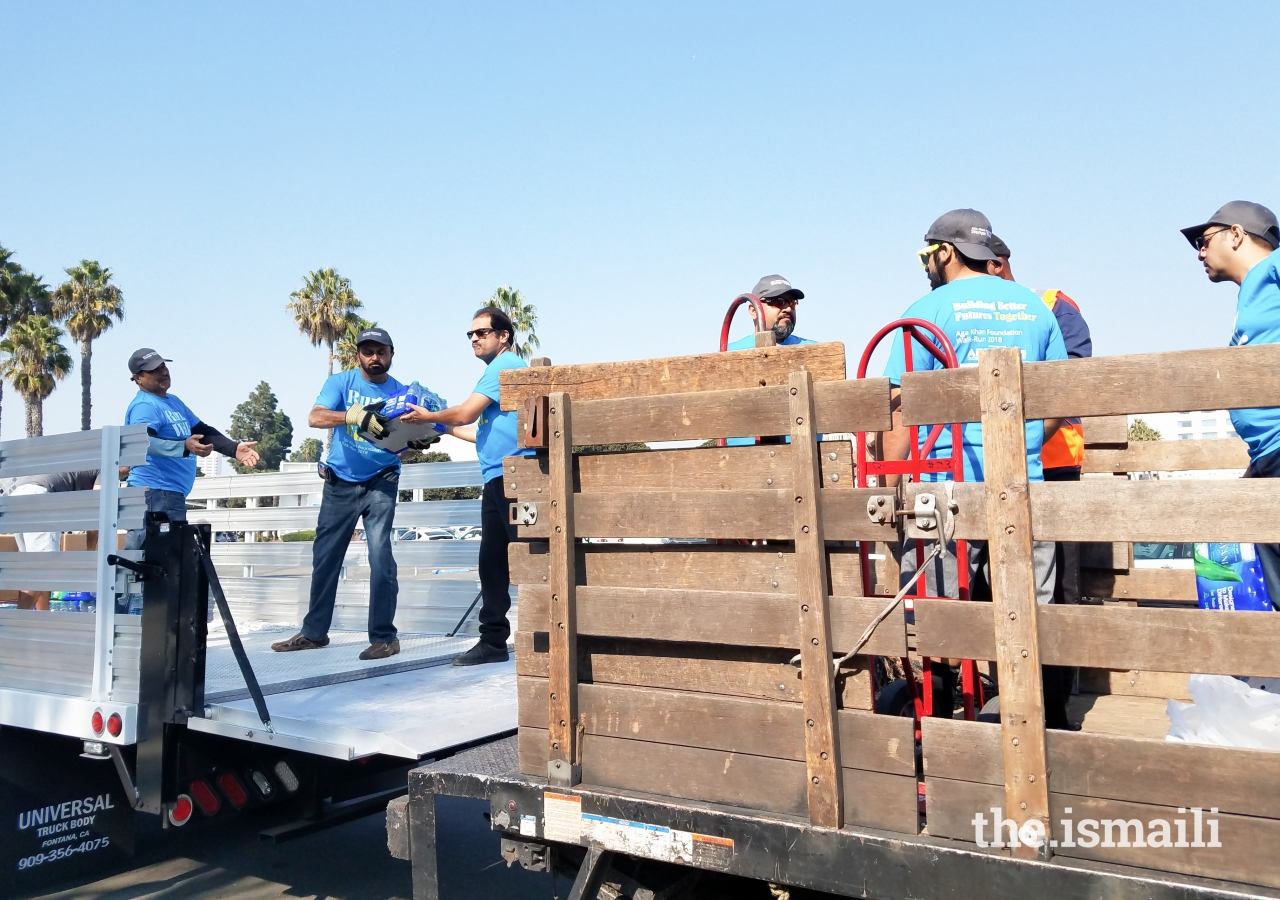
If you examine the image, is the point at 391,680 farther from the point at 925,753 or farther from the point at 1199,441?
the point at 1199,441

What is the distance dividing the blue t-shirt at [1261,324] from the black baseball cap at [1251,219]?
0.95ft

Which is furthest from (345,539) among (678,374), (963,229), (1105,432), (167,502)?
(1105,432)

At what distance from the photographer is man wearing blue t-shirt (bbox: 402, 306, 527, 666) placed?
15.9 ft

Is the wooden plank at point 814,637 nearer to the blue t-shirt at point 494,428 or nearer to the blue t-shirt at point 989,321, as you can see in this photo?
the blue t-shirt at point 989,321

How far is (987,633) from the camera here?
6.95 feet

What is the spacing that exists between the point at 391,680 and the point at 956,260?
3.09m

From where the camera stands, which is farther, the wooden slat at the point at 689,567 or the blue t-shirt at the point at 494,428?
the blue t-shirt at the point at 494,428

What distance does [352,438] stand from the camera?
5.34 metres

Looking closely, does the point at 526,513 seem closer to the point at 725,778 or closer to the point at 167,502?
the point at 725,778

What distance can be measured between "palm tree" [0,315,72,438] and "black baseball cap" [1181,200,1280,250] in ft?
126

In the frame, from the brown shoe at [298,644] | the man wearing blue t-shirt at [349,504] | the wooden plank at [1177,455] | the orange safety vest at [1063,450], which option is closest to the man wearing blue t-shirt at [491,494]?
the man wearing blue t-shirt at [349,504]

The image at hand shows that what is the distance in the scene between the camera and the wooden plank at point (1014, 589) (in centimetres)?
203

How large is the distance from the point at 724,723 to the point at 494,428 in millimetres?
2794

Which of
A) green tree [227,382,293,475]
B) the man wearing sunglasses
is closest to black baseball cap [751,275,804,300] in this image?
the man wearing sunglasses
